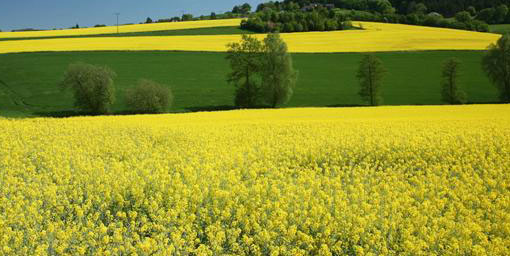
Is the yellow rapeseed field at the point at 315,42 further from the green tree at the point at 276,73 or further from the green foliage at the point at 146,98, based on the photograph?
the green foliage at the point at 146,98

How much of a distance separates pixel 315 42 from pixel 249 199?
2950 inches

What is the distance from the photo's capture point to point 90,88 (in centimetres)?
4053

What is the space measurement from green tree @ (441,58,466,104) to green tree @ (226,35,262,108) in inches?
722

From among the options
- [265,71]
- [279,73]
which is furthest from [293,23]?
[279,73]

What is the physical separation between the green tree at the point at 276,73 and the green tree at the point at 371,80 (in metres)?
6.96

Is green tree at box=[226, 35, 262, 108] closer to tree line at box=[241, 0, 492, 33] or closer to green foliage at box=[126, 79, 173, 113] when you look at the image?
green foliage at box=[126, 79, 173, 113]

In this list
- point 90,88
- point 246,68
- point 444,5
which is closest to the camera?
point 90,88

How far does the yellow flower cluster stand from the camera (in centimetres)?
670

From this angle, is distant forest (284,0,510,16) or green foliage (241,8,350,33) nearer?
green foliage (241,8,350,33)

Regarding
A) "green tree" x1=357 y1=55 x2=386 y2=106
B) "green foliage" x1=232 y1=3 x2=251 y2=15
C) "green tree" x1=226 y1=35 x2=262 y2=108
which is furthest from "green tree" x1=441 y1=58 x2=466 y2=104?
"green foliage" x1=232 y1=3 x2=251 y2=15

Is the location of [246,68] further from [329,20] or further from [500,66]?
[329,20]

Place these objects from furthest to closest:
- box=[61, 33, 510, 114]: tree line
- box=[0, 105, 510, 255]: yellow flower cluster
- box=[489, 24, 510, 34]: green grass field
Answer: box=[489, 24, 510, 34]: green grass field < box=[61, 33, 510, 114]: tree line < box=[0, 105, 510, 255]: yellow flower cluster

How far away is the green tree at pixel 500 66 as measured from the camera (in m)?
46.4

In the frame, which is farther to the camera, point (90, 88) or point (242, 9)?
point (242, 9)
